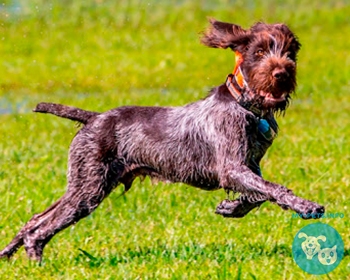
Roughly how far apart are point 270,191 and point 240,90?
81 centimetres

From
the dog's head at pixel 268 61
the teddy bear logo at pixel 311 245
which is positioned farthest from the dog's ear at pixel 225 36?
the teddy bear logo at pixel 311 245

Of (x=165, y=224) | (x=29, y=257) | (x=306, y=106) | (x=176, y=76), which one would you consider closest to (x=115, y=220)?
(x=165, y=224)

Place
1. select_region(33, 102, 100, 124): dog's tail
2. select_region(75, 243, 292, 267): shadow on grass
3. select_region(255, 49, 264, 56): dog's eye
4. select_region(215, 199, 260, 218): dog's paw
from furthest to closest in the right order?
select_region(33, 102, 100, 124): dog's tail, select_region(215, 199, 260, 218): dog's paw, select_region(75, 243, 292, 267): shadow on grass, select_region(255, 49, 264, 56): dog's eye

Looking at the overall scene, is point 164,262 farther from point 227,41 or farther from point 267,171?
point 267,171

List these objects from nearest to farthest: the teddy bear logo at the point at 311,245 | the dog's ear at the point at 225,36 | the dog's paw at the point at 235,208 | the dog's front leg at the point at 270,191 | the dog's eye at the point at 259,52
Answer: the dog's front leg at the point at 270,191 < the teddy bear logo at the point at 311,245 < the dog's eye at the point at 259,52 < the dog's ear at the point at 225,36 < the dog's paw at the point at 235,208

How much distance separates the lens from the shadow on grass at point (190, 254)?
277 inches

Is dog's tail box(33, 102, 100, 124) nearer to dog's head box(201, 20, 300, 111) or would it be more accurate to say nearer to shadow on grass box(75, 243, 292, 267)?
shadow on grass box(75, 243, 292, 267)

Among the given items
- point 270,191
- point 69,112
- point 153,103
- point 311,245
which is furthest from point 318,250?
point 153,103

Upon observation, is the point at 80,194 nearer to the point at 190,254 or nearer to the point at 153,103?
the point at 190,254

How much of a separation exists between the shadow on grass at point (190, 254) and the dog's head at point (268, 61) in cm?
104

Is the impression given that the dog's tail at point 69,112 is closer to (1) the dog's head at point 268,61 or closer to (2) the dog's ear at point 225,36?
(2) the dog's ear at point 225,36

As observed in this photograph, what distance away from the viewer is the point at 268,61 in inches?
268

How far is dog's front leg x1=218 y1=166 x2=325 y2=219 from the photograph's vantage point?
6289 mm

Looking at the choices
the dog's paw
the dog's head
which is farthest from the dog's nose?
the dog's paw
